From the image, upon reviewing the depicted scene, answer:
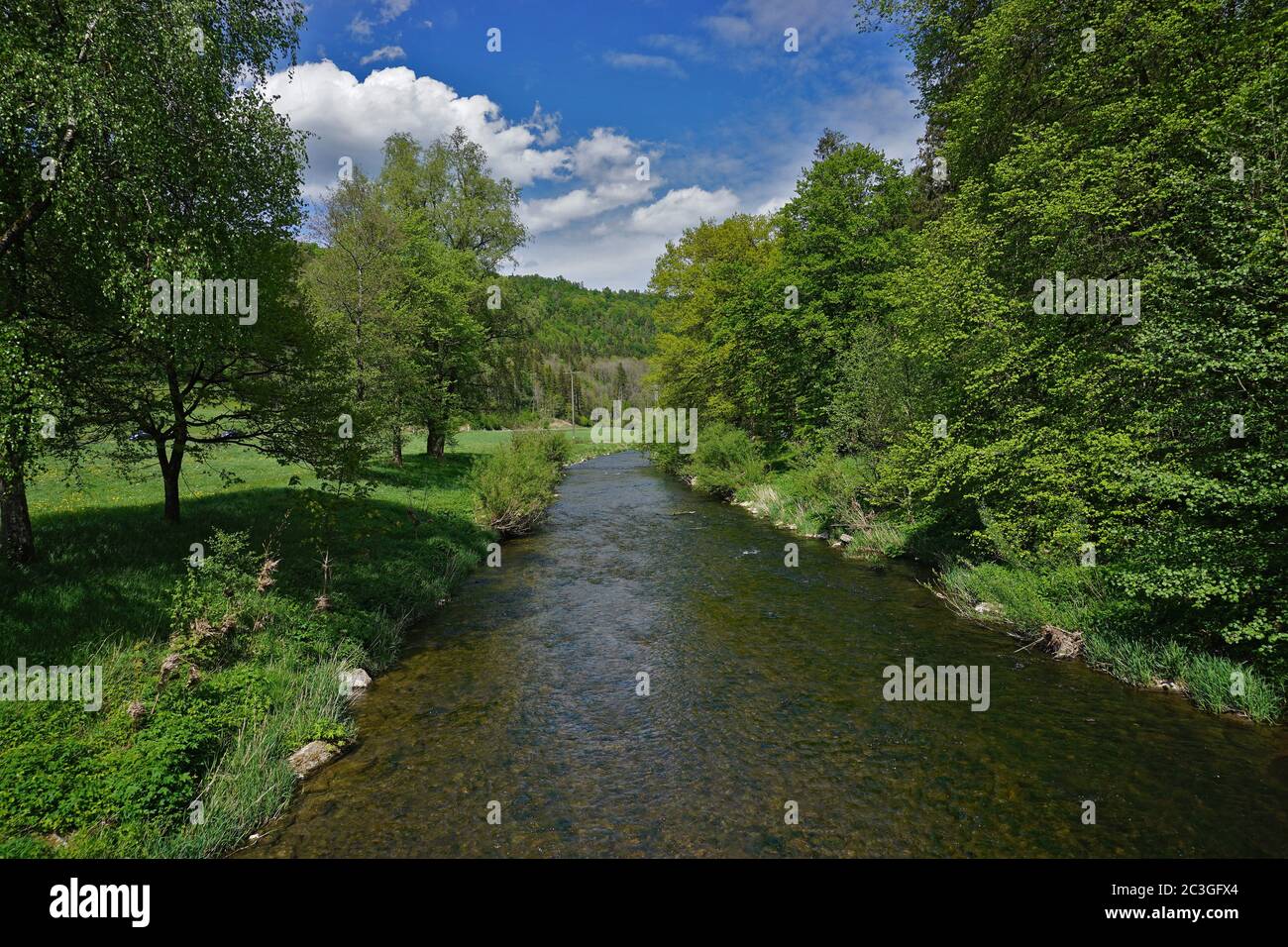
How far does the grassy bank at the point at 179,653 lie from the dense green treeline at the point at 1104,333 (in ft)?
49.0

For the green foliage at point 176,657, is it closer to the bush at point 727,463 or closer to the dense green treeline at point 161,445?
the dense green treeline at point 161,445

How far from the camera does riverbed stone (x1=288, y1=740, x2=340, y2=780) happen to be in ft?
30.2

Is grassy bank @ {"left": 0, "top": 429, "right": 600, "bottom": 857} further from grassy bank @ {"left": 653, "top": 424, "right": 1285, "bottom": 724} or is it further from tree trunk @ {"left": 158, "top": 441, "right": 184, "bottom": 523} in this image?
grassy bank @ {"left": 653, "top": 424, "right": 1285, "bottom": 724}

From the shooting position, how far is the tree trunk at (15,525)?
1045 cm

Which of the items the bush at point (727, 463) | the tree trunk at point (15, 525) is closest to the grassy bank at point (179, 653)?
the tree trunk at point (15, 525)

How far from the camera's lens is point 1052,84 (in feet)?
52.8

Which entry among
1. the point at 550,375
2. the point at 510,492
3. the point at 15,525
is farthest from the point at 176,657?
the point at 550,375
